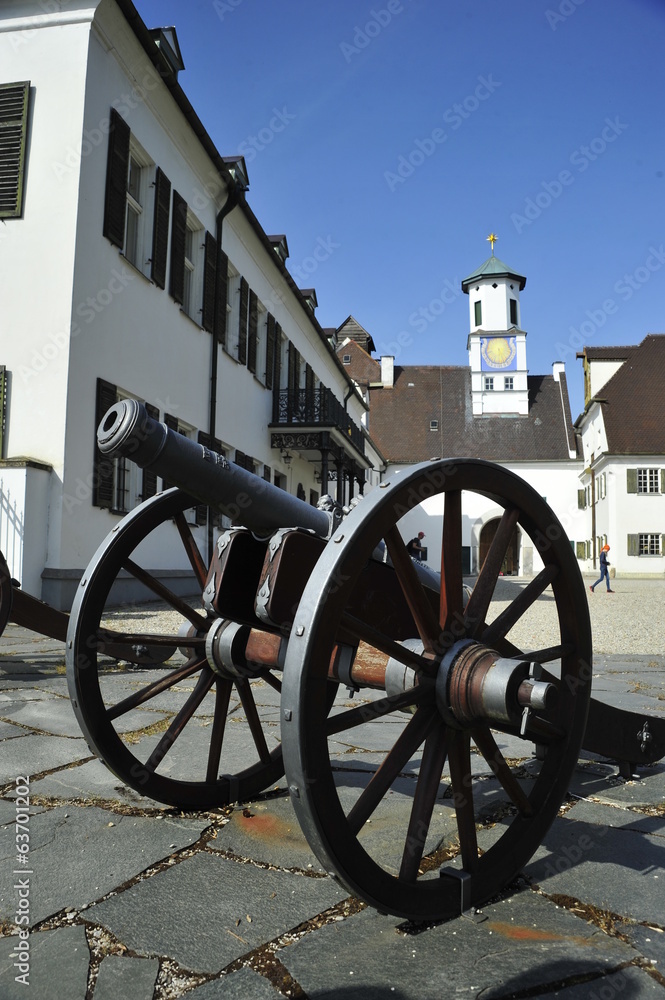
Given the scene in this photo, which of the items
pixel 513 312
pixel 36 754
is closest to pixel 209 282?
pixel 36 754

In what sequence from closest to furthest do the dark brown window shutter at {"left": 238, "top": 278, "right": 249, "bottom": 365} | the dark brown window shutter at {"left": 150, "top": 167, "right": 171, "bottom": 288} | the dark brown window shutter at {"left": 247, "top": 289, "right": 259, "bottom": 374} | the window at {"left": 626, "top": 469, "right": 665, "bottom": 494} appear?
the dark brown window shutter at {"left": 150, "top": 167, "right": 171, "bottom": 288}, the dark brown window shutter at {"left": 238, "top": 278, "right": 249, "bottom": 365}, the dark brown window shutter at {"left": 247, "top": 289, "right": 259, "bottom": 374}, the window at {"left": 626, "top": 469, "right": 665, "bottom": 494}

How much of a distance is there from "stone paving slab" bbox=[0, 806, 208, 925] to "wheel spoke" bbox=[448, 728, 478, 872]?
85cm

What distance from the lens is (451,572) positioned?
211 cm

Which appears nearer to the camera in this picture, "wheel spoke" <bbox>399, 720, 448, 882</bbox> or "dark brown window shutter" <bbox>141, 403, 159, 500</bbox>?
"wheel spoke" <bbox>399, 720, 448, 882</bbox>

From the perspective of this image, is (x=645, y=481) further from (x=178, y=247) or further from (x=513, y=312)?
(x=178, y=247)

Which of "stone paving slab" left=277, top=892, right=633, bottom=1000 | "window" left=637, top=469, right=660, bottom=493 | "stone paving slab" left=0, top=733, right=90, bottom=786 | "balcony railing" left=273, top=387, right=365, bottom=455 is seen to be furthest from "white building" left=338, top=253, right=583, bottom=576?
"stone paving slab" left=277, top=892, right=633, bottom=1000

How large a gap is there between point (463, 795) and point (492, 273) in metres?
44.1

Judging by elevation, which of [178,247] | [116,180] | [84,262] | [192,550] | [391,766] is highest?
[178,247]

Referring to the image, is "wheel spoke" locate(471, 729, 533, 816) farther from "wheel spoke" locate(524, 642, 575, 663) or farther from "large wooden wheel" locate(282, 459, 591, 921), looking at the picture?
"wheel spoke" locate(524, 642, 575, 663)

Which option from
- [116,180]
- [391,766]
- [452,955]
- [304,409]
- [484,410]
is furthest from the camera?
[484,410]

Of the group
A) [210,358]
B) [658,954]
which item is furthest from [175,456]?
[210,358]

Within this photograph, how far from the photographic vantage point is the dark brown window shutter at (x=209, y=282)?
1404cm

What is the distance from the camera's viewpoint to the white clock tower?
141ft

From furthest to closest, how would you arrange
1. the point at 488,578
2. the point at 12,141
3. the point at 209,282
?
1. the point at 209,282
2. the point at 12,141
3. the point at 488,578
